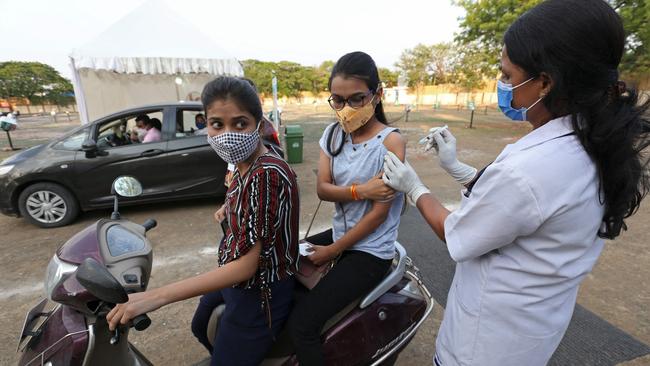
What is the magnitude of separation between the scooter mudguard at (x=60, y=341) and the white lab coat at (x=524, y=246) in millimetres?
1448

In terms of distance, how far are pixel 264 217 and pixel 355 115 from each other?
0.79 m

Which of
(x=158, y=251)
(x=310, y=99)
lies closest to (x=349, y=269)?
(x=158, y=251)

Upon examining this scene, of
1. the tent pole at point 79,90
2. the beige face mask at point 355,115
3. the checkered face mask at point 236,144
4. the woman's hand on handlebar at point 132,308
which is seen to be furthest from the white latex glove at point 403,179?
the tent pole at point 79,90

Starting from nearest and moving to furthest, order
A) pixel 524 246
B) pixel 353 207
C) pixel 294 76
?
pixel 524 246, pixel 353 207, pixel 294 76

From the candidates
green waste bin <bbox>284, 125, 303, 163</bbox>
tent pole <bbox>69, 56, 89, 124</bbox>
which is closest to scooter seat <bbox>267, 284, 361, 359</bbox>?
green waste bin <bbox>284, 125, 303, 163</bbox>

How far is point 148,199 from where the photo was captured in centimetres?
477

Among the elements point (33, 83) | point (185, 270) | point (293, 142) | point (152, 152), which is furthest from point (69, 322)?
point (33, 83)

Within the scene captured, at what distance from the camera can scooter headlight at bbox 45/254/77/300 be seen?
125cm

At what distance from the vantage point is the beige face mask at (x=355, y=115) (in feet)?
5.75

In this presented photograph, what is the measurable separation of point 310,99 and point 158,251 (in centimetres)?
5387

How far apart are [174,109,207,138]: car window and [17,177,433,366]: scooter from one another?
3482 millimetres

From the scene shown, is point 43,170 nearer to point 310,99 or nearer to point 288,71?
point 310,99

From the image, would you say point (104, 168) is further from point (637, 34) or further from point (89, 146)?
point (637, 34)

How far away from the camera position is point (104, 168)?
4539 mm
